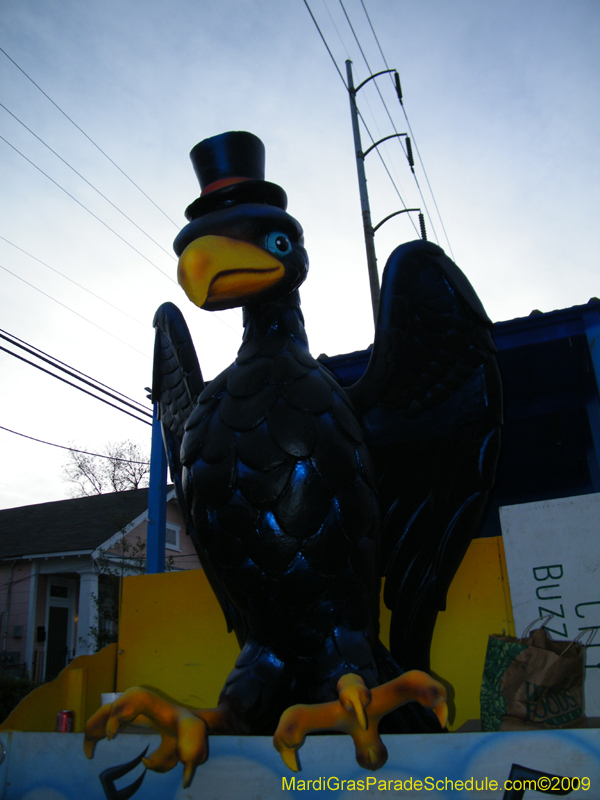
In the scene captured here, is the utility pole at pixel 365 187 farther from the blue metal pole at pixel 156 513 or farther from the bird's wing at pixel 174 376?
the bird's wing at pixel 174 376

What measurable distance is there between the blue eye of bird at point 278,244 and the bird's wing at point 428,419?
271 mm

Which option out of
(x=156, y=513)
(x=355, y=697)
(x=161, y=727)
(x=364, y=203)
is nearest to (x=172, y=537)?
(x=364, y=203)

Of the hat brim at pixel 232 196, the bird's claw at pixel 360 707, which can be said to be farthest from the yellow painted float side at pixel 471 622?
the hat brim at pixel 232 196

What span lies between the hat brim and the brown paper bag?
A: 1.24 m

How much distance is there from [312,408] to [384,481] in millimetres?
396

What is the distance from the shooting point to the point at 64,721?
208cm

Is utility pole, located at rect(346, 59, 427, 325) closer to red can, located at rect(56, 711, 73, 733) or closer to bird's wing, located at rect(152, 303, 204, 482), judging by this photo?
bird's wing, located at rect(152, 303, 204, 482)

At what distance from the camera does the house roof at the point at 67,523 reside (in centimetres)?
913

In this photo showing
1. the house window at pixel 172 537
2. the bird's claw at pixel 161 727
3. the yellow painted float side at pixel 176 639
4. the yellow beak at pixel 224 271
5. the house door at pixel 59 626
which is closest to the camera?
the bird's claw at pixel 161 727

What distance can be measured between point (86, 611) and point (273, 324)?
8.30 metres

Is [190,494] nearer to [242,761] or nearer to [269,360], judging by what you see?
[269,360]

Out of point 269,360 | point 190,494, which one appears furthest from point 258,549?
point 269,360

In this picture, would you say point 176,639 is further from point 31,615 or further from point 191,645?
point 31,615

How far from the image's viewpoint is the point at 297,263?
147 cm
